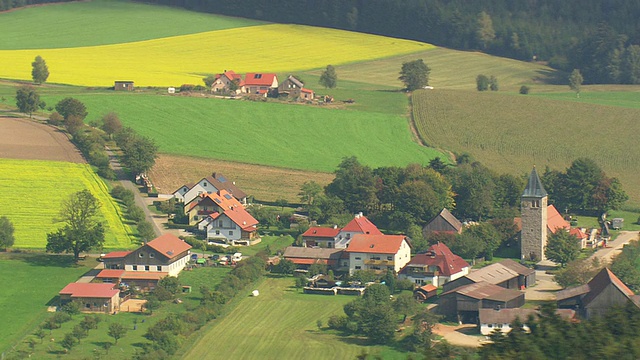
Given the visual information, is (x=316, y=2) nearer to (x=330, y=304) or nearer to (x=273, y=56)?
(x=273, y=56)

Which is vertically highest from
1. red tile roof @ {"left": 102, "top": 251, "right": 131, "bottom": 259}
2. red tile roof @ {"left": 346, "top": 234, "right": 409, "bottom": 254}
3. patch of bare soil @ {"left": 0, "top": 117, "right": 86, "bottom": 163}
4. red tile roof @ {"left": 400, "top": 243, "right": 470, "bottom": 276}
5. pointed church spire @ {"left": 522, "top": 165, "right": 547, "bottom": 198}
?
patch of bare soil @ {"left": 0, "top": 117, "right": 86, "bottom": 163}

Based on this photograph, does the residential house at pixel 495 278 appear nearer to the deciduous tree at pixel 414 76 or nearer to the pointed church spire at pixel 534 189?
the pointed church spire at pixel 534 189

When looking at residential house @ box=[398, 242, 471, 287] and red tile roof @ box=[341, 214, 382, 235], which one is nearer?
residential house @ box=[398, 242, 471, 287]

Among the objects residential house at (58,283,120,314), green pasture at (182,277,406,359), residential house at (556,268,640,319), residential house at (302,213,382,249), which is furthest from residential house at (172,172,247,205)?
residential house at (556,268,640,319)

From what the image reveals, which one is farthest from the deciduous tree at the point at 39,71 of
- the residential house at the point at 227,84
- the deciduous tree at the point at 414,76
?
the deciduous tree at the point at 414,76

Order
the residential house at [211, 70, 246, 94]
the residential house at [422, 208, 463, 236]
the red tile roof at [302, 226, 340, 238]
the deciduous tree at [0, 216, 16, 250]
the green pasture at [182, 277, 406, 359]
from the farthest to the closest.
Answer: the residential house at [211, 70, 246, 94], the residential house at [422, 208, 463, 236], the red tile roof at [302, 226, 340, 238], the deciduous tree at [0, 216, 16, 250], the green pasture at [182, 277, 406, 359]

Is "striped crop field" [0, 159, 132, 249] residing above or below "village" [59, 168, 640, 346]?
above

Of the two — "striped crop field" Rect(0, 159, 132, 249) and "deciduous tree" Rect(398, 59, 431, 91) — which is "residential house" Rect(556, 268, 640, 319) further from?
"deciduous tree" Rect(398, 59, 431, 91)
